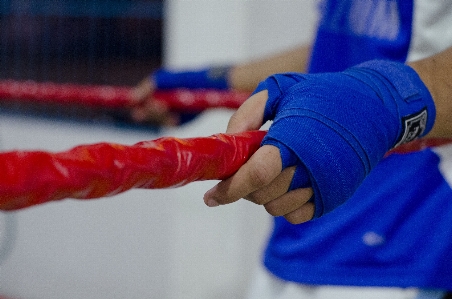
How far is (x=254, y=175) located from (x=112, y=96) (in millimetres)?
877

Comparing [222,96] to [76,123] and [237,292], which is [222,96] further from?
[76,123]

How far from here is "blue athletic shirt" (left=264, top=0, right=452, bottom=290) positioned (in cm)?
72

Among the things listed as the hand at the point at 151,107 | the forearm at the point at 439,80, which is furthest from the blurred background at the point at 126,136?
the forearm at the point at 439,80

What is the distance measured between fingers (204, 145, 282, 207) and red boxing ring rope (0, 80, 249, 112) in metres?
0.60

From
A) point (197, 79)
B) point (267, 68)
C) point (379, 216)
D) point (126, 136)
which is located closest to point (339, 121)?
point (379, 216)

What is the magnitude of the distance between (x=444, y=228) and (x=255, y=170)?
42 centimetres

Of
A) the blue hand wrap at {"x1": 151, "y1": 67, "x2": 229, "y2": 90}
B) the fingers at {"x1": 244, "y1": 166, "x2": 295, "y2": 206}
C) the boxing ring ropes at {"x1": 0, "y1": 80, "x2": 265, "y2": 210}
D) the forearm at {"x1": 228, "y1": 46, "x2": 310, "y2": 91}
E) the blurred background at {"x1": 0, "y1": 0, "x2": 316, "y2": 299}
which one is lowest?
the blurred background at {"x1": 0, "y1": 0, "x2": 316, "y2": 299}

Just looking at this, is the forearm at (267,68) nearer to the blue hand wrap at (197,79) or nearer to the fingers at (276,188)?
the blue hand wrap at (197,79)

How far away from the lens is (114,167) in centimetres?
36

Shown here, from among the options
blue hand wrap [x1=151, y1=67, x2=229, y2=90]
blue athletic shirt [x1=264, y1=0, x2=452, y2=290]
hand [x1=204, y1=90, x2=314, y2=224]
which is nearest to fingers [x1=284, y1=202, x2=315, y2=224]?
hand [x1=204, y1=90, x2=314, y2=224]

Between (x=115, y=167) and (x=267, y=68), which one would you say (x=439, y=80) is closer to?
(x=115, y=167)

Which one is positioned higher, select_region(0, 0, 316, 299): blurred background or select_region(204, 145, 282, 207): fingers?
select_region(204, 145, 282, 207): fingers

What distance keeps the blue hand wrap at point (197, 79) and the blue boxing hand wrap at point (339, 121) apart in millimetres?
665

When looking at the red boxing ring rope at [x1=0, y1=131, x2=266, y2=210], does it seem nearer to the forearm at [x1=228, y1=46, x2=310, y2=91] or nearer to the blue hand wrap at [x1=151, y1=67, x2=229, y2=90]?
the forearm at [x1=228, y1=46, x2=310, y2=91]
